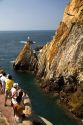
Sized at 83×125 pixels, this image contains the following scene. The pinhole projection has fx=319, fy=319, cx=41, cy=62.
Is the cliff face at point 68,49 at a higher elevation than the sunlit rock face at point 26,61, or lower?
higher

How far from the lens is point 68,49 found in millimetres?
58031

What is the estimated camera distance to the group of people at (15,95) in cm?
2155

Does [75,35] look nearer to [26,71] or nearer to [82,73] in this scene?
[82,73]

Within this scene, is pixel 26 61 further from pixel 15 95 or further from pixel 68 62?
pixel 15 95

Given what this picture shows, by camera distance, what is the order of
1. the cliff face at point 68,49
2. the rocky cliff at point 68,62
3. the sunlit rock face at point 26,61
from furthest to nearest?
the sunlit rock face at point 26,61, the cliff face at point 68,49, the rocky cliff at point 68,62

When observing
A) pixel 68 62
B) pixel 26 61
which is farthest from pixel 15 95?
pixel 26 61

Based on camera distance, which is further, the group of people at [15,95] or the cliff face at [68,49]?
the cliff face at [68,49]

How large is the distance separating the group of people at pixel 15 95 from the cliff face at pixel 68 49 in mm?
26919

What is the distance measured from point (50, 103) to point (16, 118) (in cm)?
2754

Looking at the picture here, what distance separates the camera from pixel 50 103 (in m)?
49.2

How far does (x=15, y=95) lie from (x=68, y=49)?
116 ft

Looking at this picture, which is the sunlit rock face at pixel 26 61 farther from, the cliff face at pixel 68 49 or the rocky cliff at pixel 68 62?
the rocky cliff at pixel 68 62

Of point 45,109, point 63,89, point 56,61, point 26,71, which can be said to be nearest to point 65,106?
point 45,109

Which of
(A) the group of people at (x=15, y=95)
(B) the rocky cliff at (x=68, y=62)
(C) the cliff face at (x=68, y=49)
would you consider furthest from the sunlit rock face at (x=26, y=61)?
(A) the group of people at (x=15, y=95)
